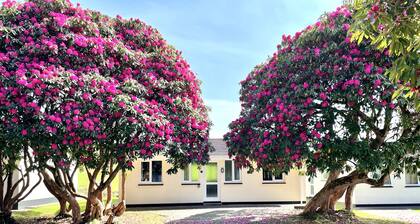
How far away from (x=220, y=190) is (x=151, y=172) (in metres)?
3.89

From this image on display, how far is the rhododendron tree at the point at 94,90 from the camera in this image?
8.30 m

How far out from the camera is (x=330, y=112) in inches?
371

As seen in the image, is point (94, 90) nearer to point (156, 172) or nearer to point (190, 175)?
point (156, 172)

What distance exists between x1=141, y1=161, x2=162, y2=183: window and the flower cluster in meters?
8.77

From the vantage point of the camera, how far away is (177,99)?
423 inches

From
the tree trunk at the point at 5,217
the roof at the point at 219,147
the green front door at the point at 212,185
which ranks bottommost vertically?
the tree trunk at the point at 5,217

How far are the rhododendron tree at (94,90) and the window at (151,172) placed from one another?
785 centimetres

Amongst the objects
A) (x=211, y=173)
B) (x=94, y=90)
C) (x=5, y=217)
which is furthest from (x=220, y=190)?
(x=94, y=90)

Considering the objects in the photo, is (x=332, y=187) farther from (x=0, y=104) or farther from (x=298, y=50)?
(x=0, y=104)

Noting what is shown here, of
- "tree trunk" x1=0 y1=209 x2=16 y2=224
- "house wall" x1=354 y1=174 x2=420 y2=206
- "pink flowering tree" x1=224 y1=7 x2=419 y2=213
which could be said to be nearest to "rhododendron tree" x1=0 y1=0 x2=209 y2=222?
"tree trunk" x1=0 y1=209 x2=16 y2=224

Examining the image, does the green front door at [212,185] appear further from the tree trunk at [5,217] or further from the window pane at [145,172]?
the tree trunk at [5,217]

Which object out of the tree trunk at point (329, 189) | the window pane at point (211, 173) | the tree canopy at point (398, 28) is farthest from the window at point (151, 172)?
the tree canopy at point (398, 28)

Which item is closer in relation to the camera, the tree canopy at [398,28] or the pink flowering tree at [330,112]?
the tree canopy at [398,28]

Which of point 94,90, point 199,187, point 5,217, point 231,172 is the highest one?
point 94,90
